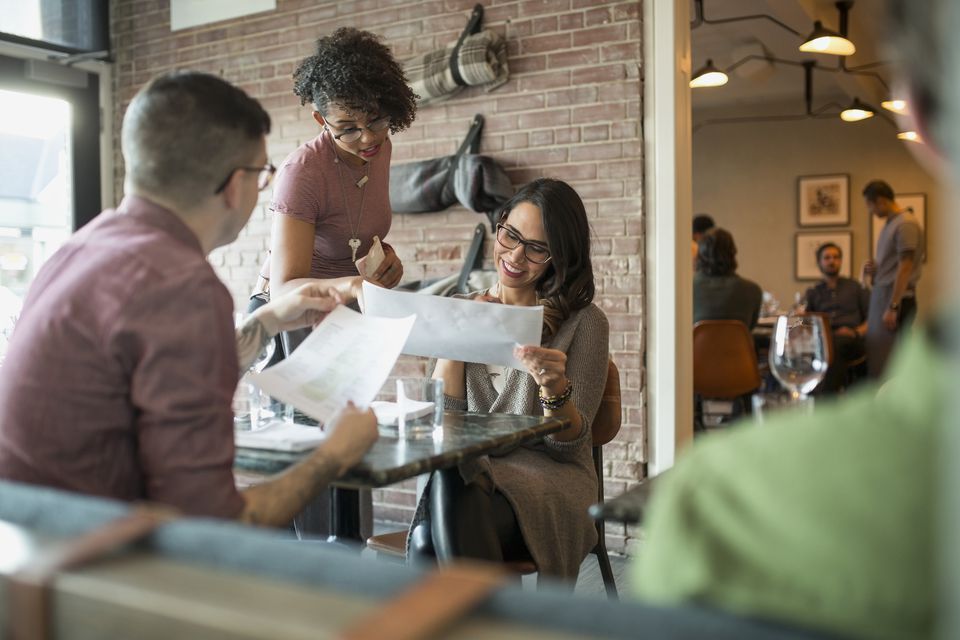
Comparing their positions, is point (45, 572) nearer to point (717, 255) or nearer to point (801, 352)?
point (801, 352)

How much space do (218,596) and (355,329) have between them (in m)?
1.14

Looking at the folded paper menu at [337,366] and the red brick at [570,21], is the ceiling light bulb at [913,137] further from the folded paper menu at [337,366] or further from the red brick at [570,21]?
the red brick at [570,21]

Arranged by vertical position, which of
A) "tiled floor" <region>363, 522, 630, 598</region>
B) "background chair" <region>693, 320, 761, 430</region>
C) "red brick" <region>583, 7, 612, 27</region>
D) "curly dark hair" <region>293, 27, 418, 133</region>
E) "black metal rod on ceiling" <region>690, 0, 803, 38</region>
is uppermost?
"black metal rod on ceiling" <region>690, 0, 803, 38</region>

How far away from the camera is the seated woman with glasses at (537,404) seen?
2107 millimetres

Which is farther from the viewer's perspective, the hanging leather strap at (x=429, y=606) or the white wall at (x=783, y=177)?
the white wall at (x=783, y=177)

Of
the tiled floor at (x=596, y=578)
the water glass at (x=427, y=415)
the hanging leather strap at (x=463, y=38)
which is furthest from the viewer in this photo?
the hanging leather strap at (x=463, y=38)

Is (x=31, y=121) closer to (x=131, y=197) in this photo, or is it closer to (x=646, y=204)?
(x=646, y=204)

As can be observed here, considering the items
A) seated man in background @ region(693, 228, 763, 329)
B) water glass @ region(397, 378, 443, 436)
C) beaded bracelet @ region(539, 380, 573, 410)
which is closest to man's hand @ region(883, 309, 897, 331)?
seated man in background @ region(693, 228, 763, 329)

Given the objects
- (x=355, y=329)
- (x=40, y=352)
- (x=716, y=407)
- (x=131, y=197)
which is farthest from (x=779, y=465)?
(x=716, y=407)

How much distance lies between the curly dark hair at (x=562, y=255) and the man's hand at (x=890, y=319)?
15.2ft

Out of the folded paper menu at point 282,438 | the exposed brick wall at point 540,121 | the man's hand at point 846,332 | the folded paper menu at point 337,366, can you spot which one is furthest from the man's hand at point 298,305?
the man's hand at point 846,332

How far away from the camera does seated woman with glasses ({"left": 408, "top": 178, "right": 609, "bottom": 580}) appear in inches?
83.0

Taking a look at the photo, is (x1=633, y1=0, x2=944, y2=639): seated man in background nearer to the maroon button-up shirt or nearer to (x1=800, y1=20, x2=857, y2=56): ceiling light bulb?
the maroon button-up shirt

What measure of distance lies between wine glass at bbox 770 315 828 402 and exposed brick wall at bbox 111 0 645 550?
1907 millimetres
